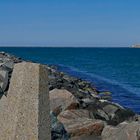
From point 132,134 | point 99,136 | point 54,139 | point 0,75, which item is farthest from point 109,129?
point 0,75

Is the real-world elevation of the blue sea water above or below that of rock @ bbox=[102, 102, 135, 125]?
below

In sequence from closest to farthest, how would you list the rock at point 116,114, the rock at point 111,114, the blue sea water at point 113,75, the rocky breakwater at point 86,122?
the rocky breakwater at point 86,122 < the rock at point 111,114 < the rock at point 116,114 < the blue sea water at point 113,75

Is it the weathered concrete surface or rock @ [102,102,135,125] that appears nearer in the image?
the weathered concrete surface

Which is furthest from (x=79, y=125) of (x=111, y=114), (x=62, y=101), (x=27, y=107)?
(x=27, y=107)

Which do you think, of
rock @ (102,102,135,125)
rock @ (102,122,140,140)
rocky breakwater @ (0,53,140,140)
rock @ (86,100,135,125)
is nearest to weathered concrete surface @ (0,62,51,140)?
rocky breakwater @ (0,53,140,140)

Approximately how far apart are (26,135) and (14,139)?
0.39 ft

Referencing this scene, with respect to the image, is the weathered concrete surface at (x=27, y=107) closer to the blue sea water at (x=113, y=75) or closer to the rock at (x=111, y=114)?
the rock at (x=111, y=114)

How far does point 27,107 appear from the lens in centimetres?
457

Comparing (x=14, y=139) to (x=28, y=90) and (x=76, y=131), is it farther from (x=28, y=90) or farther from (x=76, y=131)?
(x=76, y=131)

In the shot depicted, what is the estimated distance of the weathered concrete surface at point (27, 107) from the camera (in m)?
4.52

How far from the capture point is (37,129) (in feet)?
14.9

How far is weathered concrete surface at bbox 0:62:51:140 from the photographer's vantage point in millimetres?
4516

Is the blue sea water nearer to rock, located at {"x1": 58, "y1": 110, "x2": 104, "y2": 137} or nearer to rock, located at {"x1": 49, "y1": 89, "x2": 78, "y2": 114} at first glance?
rock, located at {"x1": 49, "y1": 89, "x2": 78, "y2": 114}

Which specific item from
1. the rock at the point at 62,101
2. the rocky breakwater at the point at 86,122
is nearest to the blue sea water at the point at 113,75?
the rocky breakwater at the point at 86,122
